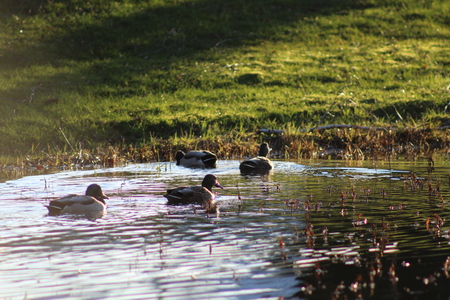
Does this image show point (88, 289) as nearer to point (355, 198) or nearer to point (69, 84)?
point (355, 198)

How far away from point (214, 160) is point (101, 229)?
9414 millimetres

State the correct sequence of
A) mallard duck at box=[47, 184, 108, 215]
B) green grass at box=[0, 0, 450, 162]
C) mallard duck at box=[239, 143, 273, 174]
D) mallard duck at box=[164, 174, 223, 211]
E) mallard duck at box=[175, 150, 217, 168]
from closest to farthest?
mallard duck at box=[47, 184, 108, 215], mallard duck at box=[164, 174, 223, 211], mallard duck at box=[239, 143, 273, 174], mallard duck at box=[175, 150, 217, 168], green grass at box=[0, 0, 450, 162]

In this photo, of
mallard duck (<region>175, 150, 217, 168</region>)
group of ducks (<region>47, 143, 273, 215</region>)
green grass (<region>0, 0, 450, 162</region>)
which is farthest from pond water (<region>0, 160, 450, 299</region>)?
green grass (<region>0, 0, 450, 162</region>)

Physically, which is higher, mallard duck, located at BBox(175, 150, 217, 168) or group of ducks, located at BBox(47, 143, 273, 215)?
mallard duck, located at BBox(175, 150, 217, 168)

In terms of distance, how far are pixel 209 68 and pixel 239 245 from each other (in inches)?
963

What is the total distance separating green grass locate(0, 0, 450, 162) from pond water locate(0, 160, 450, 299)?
959 centimetres

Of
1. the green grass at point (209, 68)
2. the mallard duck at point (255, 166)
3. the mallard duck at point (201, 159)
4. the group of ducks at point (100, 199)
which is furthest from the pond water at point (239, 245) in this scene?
the green grass at point (209, 68)

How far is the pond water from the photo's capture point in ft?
21.2

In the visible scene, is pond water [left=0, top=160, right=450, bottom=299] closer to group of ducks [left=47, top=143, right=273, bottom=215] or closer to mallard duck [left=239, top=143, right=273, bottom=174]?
group of ducks [left=47, top=143, right=273, bottom=215]

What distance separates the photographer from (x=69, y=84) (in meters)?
29.4

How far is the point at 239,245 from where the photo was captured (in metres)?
8.12

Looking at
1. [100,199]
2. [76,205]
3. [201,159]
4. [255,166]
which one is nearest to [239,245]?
[76,205]

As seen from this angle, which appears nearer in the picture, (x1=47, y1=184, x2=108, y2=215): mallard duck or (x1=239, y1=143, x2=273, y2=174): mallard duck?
(x1=47, y1=184, x2=108, y2=215): mallard duck

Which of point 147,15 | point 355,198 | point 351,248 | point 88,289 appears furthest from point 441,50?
point 88,289
